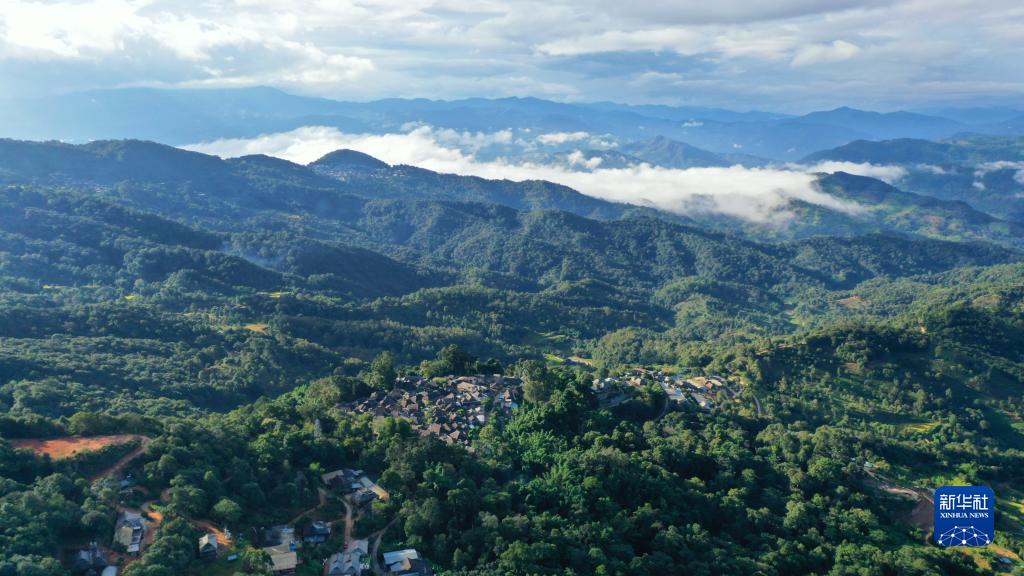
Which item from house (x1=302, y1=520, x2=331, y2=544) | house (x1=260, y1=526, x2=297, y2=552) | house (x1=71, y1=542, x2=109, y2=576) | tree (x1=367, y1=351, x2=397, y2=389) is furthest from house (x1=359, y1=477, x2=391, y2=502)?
tree (x1=367, y1=351, x2=397, y2=389)

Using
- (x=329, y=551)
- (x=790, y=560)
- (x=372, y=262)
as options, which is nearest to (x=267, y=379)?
(x=329, y=551)

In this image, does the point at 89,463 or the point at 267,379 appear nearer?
the point at 89,463

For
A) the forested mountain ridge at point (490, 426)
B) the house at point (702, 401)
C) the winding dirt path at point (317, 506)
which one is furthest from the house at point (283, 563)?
the house at point (702, 401)

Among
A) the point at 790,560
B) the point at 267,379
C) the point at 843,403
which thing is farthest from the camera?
the point at 267,379

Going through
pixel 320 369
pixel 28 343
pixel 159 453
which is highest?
pixel 159 453

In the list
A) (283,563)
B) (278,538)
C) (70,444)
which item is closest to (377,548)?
(283,563)

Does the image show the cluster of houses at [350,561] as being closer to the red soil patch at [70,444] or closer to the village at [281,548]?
the village at [281,548]

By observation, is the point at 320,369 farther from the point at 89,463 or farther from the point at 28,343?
the point at 89,463

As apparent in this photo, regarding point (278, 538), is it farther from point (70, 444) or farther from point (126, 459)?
point (70, 444)
